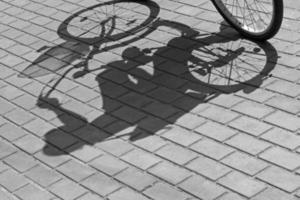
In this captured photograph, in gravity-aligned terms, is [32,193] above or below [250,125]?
below

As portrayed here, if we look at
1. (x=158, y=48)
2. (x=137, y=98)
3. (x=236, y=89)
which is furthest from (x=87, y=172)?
(x=158, y=48)

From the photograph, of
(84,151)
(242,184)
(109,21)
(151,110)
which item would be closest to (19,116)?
(84,151)

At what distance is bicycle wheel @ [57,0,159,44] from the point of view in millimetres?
7242

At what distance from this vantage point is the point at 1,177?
5297 mm

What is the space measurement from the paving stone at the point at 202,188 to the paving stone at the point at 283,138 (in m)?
0.68

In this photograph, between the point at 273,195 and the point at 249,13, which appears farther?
the point at 249,13

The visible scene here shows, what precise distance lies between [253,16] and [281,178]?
A: 2.53 metres

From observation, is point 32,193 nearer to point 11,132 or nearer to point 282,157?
point 11,132

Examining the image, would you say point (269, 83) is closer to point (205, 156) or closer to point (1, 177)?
point (205, 156)

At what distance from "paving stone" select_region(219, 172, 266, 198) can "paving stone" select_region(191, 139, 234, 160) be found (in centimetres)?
27

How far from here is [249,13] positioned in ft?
22.4

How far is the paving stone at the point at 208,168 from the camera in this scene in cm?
484

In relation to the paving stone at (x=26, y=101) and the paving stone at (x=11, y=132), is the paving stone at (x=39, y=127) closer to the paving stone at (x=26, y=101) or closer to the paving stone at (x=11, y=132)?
the paving stone at (x=11, y=132)

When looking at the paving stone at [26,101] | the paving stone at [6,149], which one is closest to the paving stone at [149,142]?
the paving stone at [6,149]
